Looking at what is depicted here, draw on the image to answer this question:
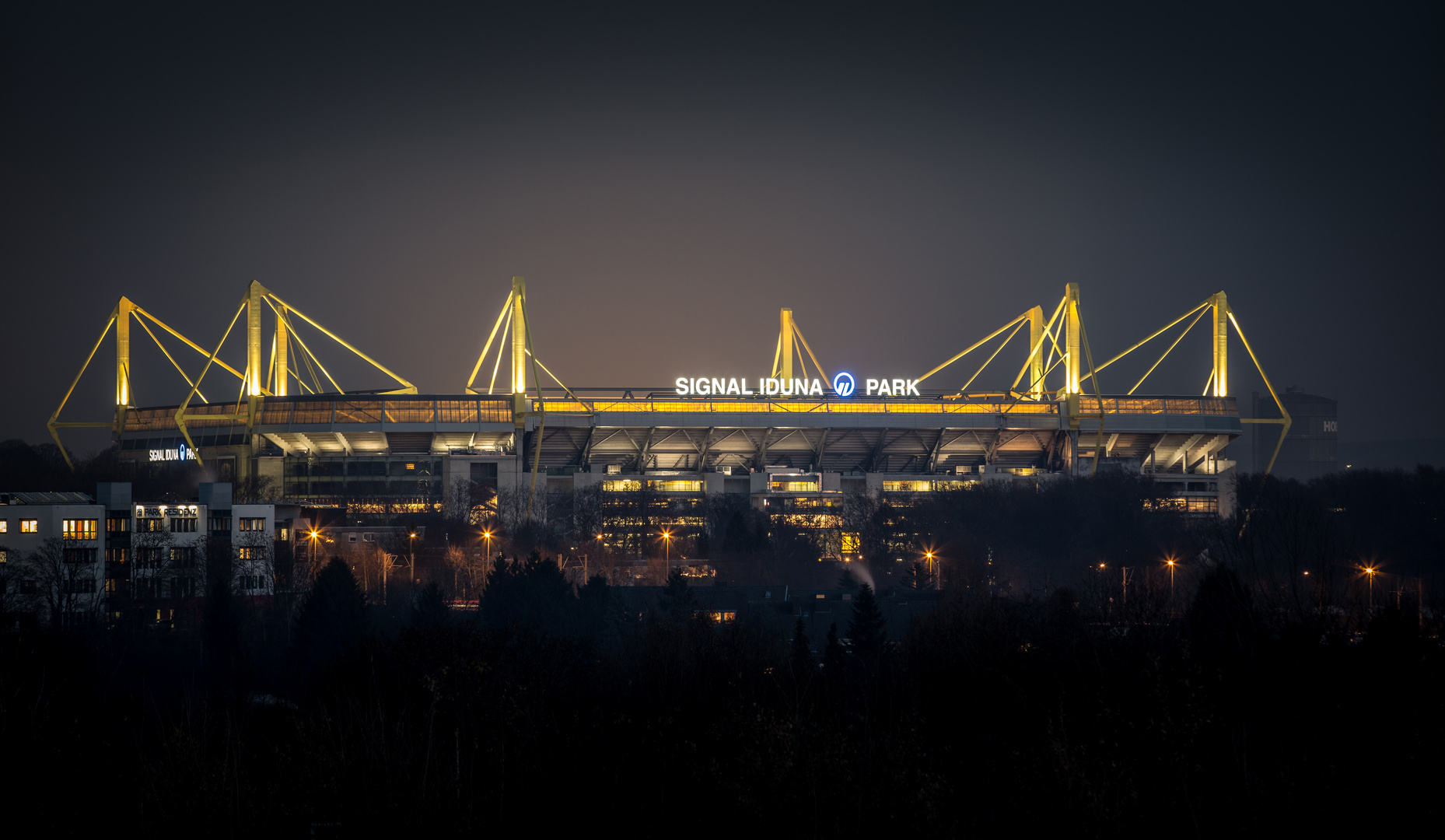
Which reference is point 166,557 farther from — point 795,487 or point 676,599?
point 795,487

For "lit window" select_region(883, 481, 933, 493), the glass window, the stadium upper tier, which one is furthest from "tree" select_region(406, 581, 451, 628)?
"lit window" select_region(883, 481, 933, 493)

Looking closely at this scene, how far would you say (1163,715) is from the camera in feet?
68.3

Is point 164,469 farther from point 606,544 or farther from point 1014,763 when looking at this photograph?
point 1014,763

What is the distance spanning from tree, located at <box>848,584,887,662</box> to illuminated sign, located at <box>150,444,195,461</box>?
78.6m

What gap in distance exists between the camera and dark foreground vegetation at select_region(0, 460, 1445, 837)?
703 inches

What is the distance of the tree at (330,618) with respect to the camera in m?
39.7

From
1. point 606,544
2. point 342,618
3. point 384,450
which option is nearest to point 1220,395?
point 606,544

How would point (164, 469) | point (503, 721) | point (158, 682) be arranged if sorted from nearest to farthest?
point (503, 721) → point (158, 682) → point (164, 469)

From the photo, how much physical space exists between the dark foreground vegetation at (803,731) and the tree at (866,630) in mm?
139

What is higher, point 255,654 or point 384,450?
point 384,450

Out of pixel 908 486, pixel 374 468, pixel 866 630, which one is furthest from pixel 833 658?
pixel 908 486

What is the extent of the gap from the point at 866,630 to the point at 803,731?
48.2 ft

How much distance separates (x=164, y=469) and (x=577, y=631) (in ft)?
225

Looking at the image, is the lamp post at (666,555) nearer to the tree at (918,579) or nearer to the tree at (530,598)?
the tree at (918,579)
